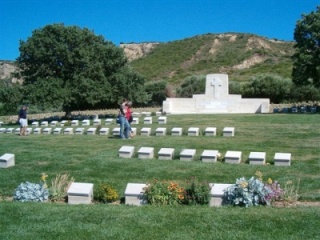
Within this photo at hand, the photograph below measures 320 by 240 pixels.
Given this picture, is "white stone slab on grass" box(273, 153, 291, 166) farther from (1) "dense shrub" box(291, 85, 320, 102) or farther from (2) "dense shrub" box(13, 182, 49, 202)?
(1) "dense shrub" box(291, 85, 320, 102)

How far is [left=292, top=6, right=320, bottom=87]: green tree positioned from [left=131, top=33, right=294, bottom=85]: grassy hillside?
43857 mm

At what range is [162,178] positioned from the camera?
41.7ft

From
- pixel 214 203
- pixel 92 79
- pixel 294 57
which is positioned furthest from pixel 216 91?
pixel 214 203

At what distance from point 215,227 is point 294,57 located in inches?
1146

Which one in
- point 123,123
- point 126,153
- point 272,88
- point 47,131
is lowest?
point 126,153

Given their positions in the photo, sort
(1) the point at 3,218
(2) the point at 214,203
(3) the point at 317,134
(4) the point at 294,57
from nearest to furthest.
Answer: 1. (1) the point at 3,218
2. (2) the point at 214,203
3. (3) the point at 317,134
4. (4) the point at 294,57

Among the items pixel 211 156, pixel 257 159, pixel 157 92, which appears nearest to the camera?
pixel 257 159

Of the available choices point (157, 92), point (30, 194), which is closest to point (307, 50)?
point (157, 92)

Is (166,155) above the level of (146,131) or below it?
below

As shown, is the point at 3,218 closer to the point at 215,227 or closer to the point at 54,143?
the point at 215,227

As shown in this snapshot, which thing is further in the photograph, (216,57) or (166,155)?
(216,57)

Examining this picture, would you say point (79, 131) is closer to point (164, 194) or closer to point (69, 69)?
point (164, 194)

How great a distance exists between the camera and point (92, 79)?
36.9 meters

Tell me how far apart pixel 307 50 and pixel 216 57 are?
2446 inches
